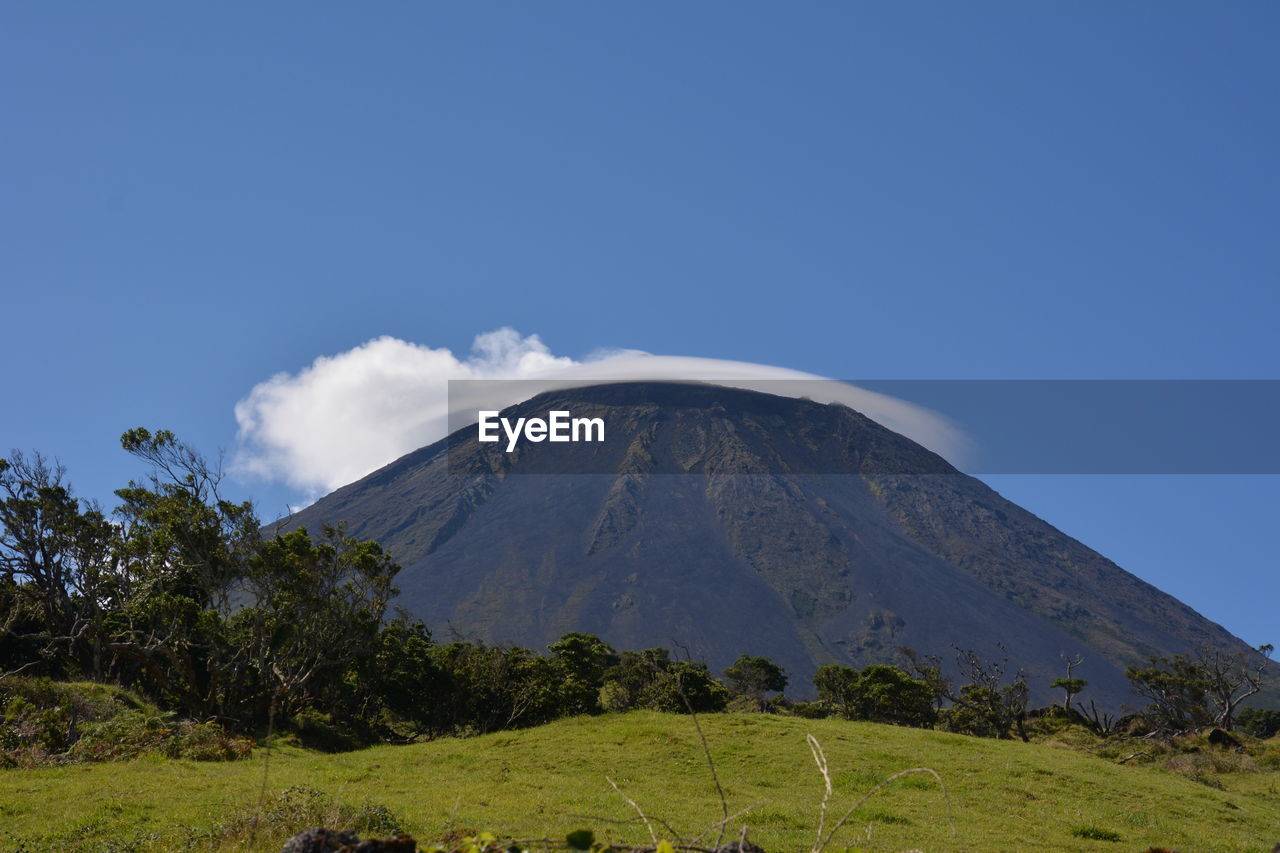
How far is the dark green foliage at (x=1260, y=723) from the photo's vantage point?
62.8 metres

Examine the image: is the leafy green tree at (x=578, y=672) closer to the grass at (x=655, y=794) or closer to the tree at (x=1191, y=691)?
the grass at (x=655, y=794)

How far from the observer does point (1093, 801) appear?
21016 millimetres

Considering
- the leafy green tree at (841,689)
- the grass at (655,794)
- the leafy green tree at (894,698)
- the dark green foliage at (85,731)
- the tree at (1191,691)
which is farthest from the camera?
the tree at (1191,691)

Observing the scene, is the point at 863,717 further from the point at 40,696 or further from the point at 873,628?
the point at 873,628

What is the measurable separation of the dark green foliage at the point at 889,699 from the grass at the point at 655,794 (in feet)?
55.6

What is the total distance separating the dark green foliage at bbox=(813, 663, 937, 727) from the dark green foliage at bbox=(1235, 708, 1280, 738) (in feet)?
100

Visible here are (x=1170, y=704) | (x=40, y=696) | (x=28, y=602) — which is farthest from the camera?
(x=1170, y=704)

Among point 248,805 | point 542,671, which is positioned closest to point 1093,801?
point 248,805

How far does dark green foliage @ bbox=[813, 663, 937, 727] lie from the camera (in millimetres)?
46938

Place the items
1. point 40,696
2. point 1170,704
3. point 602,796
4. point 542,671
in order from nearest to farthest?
point 602,796 < point 40,696 < point 542,671 < point 1170,704

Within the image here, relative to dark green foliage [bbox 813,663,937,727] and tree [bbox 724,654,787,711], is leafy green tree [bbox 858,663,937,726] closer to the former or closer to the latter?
dark green foliage [bbox 813,663,937,727]

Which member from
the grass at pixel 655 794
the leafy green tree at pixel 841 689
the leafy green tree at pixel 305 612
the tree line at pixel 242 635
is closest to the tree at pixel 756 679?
the leafy green tree at pixel 841 689

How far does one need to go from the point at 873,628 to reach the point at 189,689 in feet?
594

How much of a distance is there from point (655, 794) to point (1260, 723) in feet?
207
